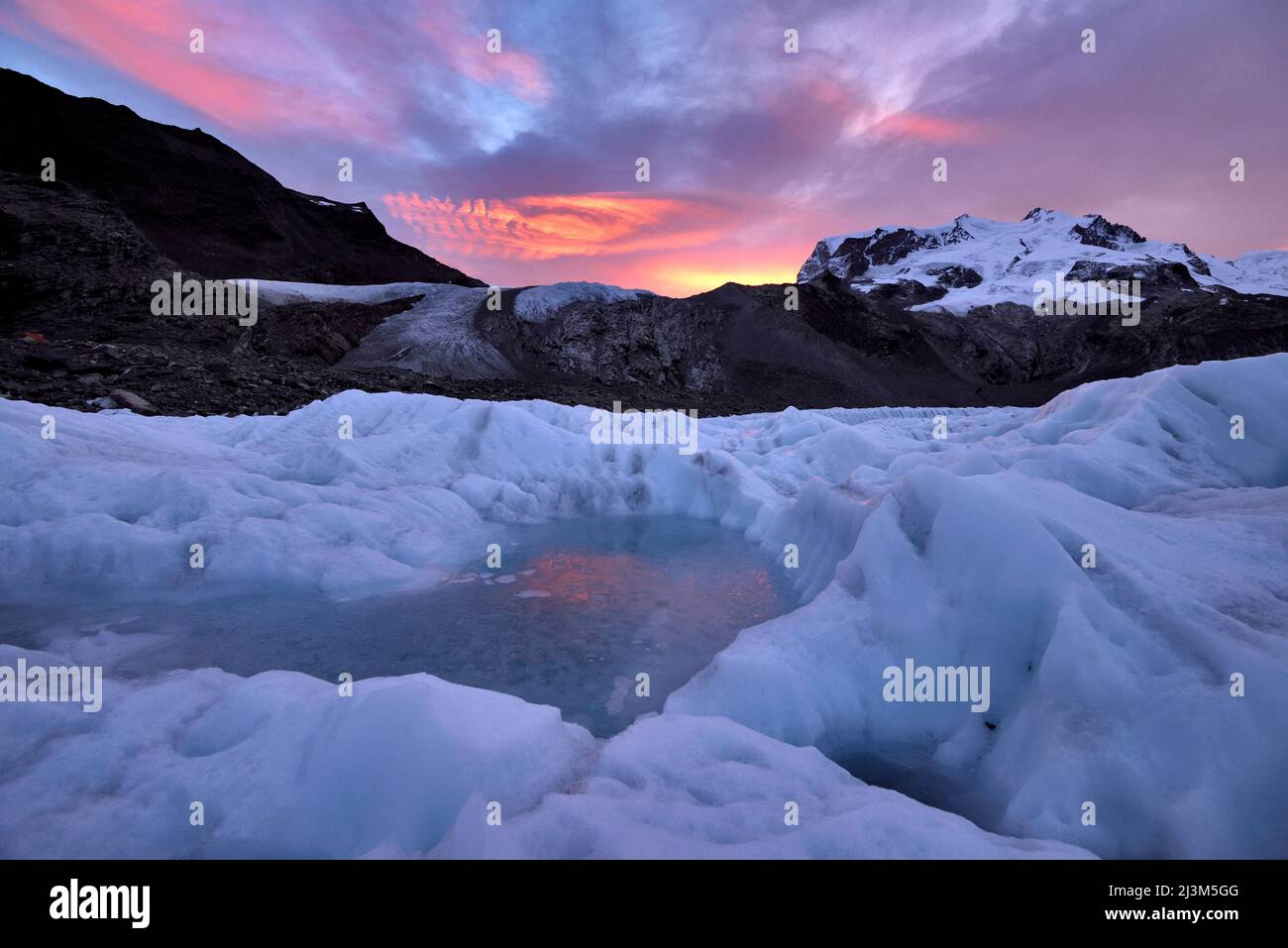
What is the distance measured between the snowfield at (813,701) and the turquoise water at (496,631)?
1.40 feet

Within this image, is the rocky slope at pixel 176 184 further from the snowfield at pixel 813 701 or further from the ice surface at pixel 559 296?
the snowfield at pixel 813 701

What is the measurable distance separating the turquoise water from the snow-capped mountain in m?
69.5

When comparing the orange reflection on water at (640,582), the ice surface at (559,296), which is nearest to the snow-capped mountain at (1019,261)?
the ice surface at (559,296)

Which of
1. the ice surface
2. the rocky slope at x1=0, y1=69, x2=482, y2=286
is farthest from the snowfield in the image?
the rocky slope at x1=0, y1=69, x2=482, y2=286

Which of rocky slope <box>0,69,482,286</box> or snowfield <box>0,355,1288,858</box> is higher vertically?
rocky slope <box>0,69,482,286</box>

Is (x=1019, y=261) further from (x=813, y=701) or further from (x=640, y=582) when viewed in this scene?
(x=813, y=701)

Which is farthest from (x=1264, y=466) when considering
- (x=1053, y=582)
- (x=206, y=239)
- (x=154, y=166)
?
(x=154, y=166)

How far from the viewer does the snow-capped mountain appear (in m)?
70.8

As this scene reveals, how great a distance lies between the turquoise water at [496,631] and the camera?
15.3ft

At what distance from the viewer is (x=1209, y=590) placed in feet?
12.5

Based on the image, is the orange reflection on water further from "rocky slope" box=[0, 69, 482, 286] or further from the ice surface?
"rocky slope" box=[0, 69, 482, 286]
